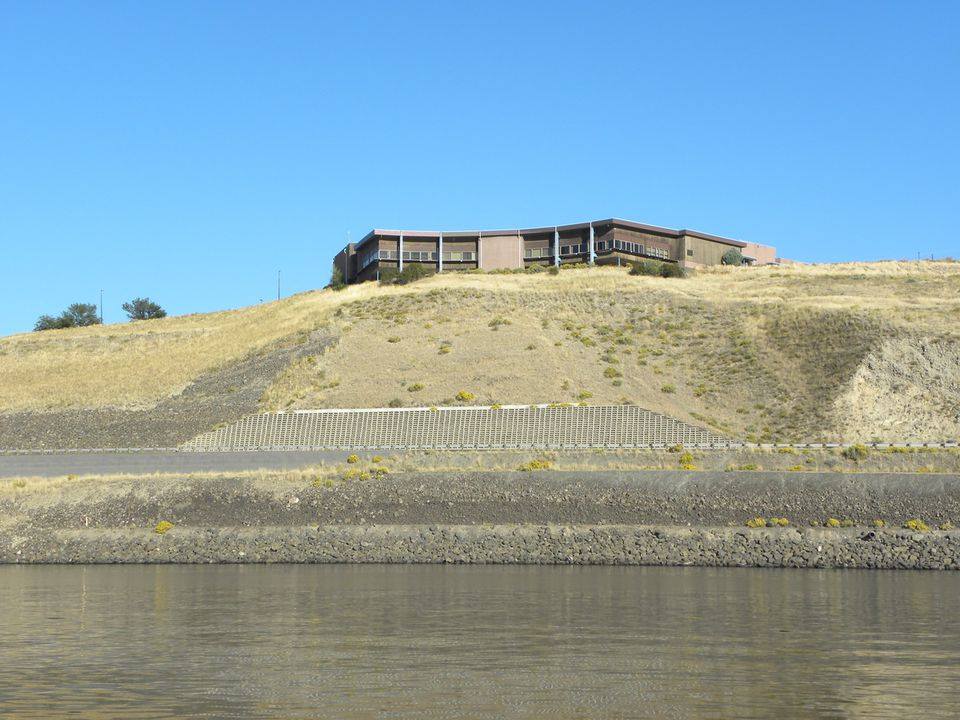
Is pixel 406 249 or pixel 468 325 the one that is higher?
pixel 406 249

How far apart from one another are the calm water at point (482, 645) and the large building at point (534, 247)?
71.0 metres

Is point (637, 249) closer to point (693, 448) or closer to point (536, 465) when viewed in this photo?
point (693, 448)

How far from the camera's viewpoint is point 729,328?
74938 mm

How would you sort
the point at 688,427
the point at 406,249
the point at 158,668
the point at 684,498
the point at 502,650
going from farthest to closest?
the point at 406,249 < the point at 688,427 < the point at 684,498 < the point at 502,650 < the point at 158,668

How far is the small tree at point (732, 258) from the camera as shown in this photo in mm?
106250

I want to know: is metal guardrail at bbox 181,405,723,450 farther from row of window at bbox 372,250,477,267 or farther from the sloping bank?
row of window at bbox 372,250,477,267

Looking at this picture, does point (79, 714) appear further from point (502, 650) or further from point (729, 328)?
point (729, 328)

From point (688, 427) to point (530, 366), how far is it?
13.4 metres

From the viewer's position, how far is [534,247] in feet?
343

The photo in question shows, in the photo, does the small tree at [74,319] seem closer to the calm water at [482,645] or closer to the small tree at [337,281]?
the small tree at [337,281]

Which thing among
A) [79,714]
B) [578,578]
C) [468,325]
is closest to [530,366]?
[468,325]

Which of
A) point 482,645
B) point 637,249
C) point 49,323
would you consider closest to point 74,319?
point 49,323

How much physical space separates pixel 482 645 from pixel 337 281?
288 feet

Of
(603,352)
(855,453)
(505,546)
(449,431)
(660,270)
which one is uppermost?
(660,270)
